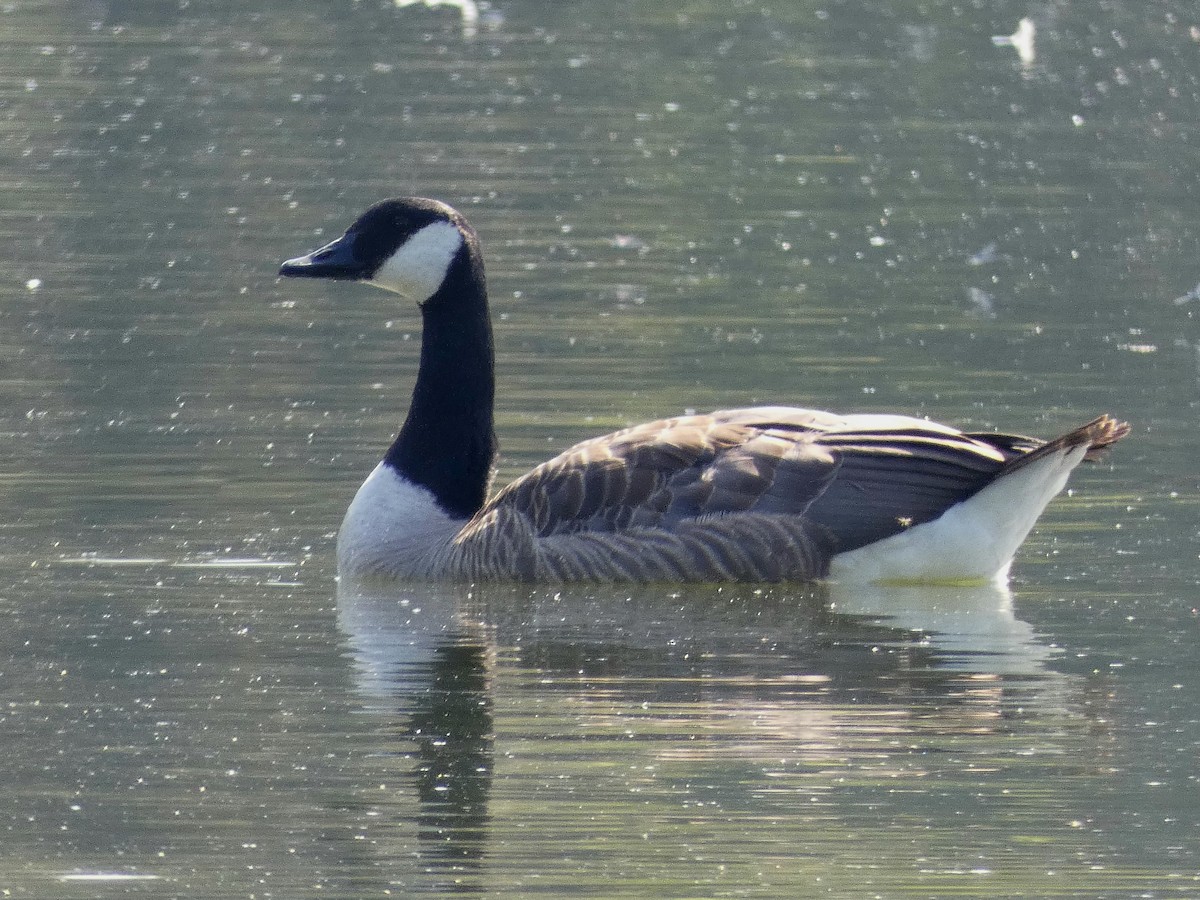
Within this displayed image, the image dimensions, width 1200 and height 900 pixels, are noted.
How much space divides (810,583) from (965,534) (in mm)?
786

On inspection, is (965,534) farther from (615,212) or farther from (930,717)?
(615,212)

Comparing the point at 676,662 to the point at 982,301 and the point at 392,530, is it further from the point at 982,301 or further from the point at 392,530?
the point at 982,301

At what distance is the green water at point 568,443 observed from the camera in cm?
722

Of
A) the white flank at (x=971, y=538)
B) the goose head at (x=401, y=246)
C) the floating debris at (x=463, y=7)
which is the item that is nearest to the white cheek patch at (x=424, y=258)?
the goose head at (x=401, y=246)

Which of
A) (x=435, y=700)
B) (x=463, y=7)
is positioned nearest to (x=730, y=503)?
(x=435, y=700)

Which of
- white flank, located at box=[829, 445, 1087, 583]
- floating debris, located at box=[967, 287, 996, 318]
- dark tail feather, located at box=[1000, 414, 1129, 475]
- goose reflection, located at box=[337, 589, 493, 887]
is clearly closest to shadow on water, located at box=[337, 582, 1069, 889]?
goose reflection, located at box=[337, 589, 493, 887]

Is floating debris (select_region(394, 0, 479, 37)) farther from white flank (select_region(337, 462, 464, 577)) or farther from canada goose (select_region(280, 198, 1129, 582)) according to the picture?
canada goose (select_region(280, 198, 1129, 582))

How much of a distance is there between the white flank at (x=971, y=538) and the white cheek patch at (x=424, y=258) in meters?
2.41

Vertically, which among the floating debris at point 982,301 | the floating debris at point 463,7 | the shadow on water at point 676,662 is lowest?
the floating debris at point 982,301

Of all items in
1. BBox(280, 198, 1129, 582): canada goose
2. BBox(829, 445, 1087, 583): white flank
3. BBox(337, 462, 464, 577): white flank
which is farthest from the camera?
BBox(337, 462, 464, 577): white flank

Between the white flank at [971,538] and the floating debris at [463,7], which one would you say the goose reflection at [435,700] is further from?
the floating debris at [463,7]

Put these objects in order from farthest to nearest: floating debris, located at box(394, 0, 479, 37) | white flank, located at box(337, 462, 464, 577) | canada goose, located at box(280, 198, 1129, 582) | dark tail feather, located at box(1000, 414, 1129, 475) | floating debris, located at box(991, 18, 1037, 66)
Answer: floating debris, located at box(394, 0, 479, 37) < floating debris, located at box(991, 18, 1037, 66) < white flank, located at box(337, 462, 464, 577) < canada goose, located at box(280, 198, 1129, 582) < dark tail feather, located at box(1000, 414, 1129, 475)

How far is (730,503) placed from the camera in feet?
34.5

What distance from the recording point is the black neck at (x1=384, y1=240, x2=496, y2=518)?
11.3 metres
